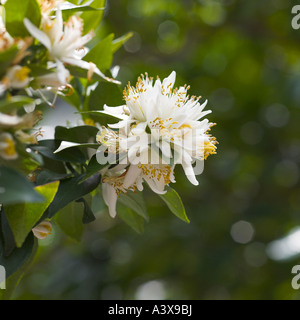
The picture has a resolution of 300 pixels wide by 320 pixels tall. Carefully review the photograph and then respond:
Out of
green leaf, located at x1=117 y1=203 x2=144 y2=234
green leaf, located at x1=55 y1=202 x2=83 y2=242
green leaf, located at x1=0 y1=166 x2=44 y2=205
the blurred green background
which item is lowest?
green leaf, located at x1=0 y1=166 x2=44 y2=205

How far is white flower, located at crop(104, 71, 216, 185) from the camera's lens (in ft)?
1.90

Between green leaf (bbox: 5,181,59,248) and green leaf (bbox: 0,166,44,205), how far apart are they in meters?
0.08

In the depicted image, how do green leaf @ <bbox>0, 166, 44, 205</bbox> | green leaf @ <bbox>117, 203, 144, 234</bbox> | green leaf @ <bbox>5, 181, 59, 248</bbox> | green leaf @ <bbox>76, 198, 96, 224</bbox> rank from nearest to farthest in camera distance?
green leaf @ <bbox>0, 166, 44, 205</bbox> < green leaf @ <bbox>5, 181, 59, 248</bbox> < green leaf @ <bbox>76, 198, 96, 224</bbox> < green leaf @ <bbox>117, 203, 144, 234</bbox>

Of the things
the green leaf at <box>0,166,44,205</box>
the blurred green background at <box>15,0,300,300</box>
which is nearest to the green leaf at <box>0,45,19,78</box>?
the green leaf at <box>0,166,44,205</box>

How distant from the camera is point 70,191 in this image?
23.5 inches

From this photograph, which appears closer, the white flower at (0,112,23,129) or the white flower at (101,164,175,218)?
the white flower at (0,112,23,129)

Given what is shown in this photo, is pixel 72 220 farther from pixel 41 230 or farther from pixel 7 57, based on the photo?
pixel 7 57

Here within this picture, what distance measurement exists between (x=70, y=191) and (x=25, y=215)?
0.23 feet

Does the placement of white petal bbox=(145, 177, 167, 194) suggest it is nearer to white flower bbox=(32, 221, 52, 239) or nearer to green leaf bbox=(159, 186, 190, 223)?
green leaf bbox=(159, 186, 190, 223)

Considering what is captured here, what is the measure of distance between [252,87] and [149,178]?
6.86 ft

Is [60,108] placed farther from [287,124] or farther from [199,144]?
[287,124]

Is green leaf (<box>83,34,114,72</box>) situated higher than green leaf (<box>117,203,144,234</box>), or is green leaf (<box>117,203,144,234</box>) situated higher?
green leaf (<box>83,34,114,72</box>)
